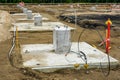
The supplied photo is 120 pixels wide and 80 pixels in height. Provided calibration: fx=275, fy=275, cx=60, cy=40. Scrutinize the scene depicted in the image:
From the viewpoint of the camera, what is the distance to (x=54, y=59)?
9125 millimetres

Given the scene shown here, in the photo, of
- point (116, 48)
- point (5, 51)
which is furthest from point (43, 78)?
point (116, 48)

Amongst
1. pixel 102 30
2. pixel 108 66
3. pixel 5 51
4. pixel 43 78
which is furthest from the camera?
pixel 102 30

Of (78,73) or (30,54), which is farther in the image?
(30,54)

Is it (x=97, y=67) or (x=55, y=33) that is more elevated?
(x=55, y=33)

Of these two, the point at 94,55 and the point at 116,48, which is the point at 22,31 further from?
the point at 94,55

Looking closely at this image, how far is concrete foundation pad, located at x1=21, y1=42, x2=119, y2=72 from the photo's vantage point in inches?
333

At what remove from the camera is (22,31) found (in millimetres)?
16844

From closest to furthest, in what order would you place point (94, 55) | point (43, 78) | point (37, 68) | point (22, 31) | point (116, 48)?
point (43, 78) → point (37, 68) → point (94, 55) → point (116, 48) → point (22, 31)

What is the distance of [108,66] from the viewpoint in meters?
8.84

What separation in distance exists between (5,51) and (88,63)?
3.99 metres

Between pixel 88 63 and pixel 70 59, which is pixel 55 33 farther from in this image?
pixel 88 63

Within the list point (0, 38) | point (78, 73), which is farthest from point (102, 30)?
point (78, 73)

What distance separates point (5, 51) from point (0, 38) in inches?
138

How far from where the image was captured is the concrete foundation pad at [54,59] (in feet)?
27.8
